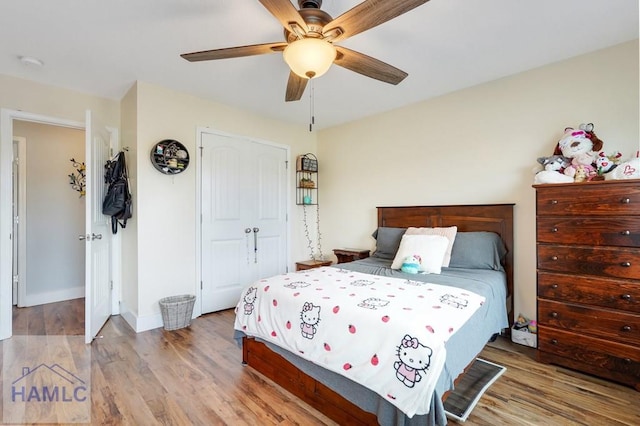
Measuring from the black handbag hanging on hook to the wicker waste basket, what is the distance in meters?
0.98

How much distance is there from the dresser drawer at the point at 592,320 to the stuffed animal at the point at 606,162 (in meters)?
1.00

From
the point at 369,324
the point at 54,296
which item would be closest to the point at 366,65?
the point at 369,324

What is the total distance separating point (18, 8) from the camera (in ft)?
6.20

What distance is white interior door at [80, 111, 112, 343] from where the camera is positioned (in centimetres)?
267

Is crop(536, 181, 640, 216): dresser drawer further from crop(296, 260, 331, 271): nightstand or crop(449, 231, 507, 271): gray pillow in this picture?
crop(296, 260, 331, 271): nightstand

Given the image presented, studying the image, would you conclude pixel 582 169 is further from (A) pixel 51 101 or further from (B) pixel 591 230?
(A) pixel 51 101

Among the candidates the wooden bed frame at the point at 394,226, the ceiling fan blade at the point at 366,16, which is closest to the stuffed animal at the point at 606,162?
the wooden bed frame at the point at 394,226

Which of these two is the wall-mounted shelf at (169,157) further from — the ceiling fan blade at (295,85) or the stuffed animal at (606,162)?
the stuffed animal at (606,162)

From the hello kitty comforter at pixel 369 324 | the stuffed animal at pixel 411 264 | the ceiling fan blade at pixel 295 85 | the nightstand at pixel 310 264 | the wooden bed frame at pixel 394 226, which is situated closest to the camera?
the hello kitty comforter at pixel 369 324

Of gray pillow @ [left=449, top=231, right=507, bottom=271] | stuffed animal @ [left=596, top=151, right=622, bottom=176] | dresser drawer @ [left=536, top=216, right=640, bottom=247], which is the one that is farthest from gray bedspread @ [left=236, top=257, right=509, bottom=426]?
stuffed animal @ [left=596, top=151, right=622, bottom=176]

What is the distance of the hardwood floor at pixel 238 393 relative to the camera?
170cm

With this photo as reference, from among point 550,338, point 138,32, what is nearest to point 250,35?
point 138,32

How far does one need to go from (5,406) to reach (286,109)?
349 cm

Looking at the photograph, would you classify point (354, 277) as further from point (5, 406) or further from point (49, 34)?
point (49, 34)
